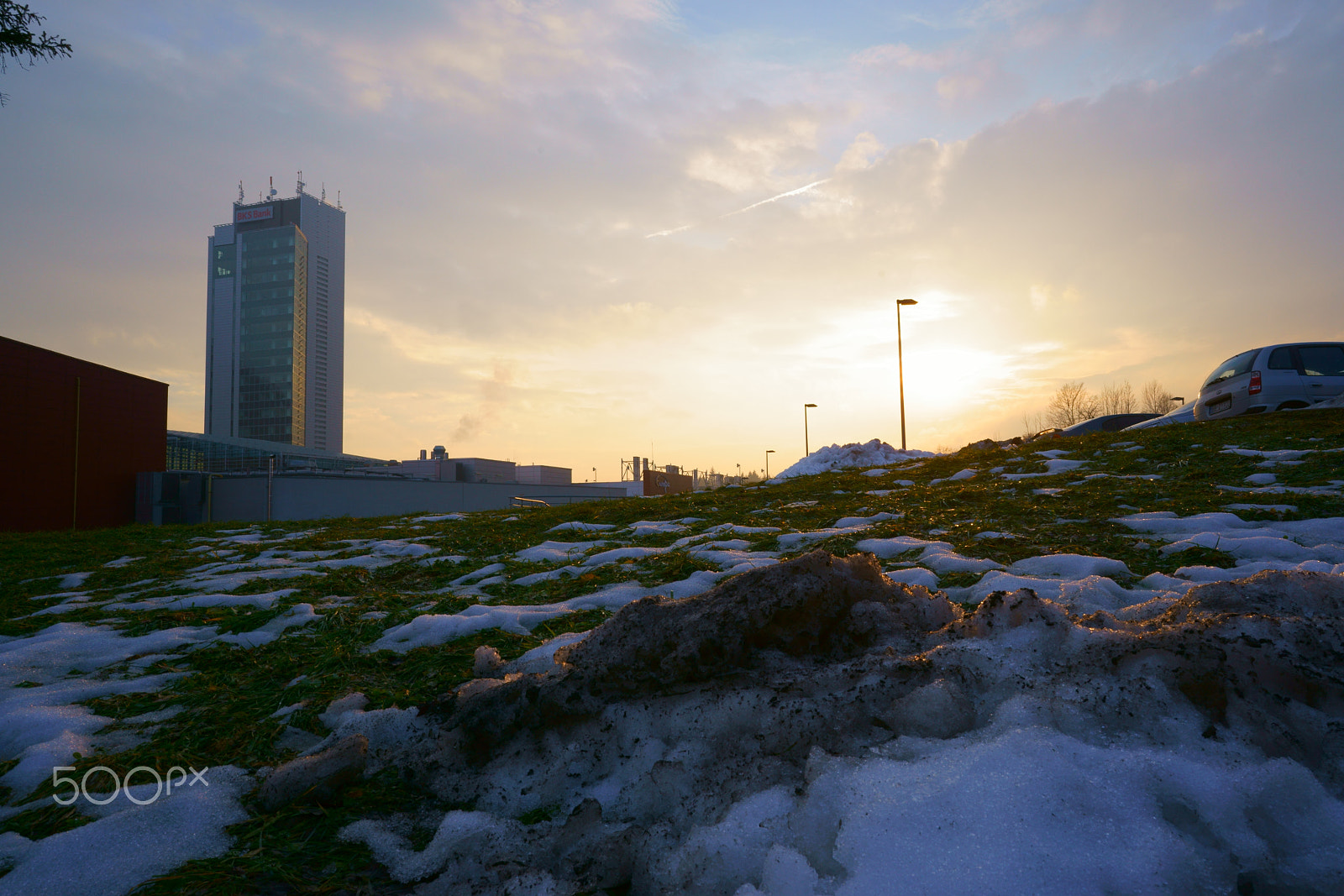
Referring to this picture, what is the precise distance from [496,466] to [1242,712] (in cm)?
Answer: 5840

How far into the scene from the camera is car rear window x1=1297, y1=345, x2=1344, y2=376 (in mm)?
10062

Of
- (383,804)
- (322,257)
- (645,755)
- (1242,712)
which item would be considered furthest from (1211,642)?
(322,257)

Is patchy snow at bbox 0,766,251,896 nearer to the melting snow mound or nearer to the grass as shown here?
the grass

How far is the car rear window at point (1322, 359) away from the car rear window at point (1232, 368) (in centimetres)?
60

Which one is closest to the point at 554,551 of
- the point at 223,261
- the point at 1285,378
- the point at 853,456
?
the point at 1285,378

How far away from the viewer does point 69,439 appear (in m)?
15.7

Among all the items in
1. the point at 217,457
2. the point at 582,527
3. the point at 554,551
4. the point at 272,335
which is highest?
the point at 272,335

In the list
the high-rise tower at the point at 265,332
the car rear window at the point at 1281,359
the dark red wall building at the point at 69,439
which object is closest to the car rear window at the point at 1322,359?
the car rear window at the point at 1281,359

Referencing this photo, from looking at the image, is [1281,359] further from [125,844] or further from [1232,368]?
[125,844]

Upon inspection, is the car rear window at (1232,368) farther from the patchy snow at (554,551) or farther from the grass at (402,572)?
the patchy snow at (554,551)

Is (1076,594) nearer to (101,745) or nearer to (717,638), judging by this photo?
(717,638)

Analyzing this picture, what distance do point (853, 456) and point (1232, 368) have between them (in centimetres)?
873

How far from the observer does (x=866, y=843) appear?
1.30 m

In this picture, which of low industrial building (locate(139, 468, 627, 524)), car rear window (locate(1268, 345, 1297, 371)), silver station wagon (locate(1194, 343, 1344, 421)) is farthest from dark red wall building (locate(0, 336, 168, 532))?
car rear window (locate(1268, 345, 1297, 371))
